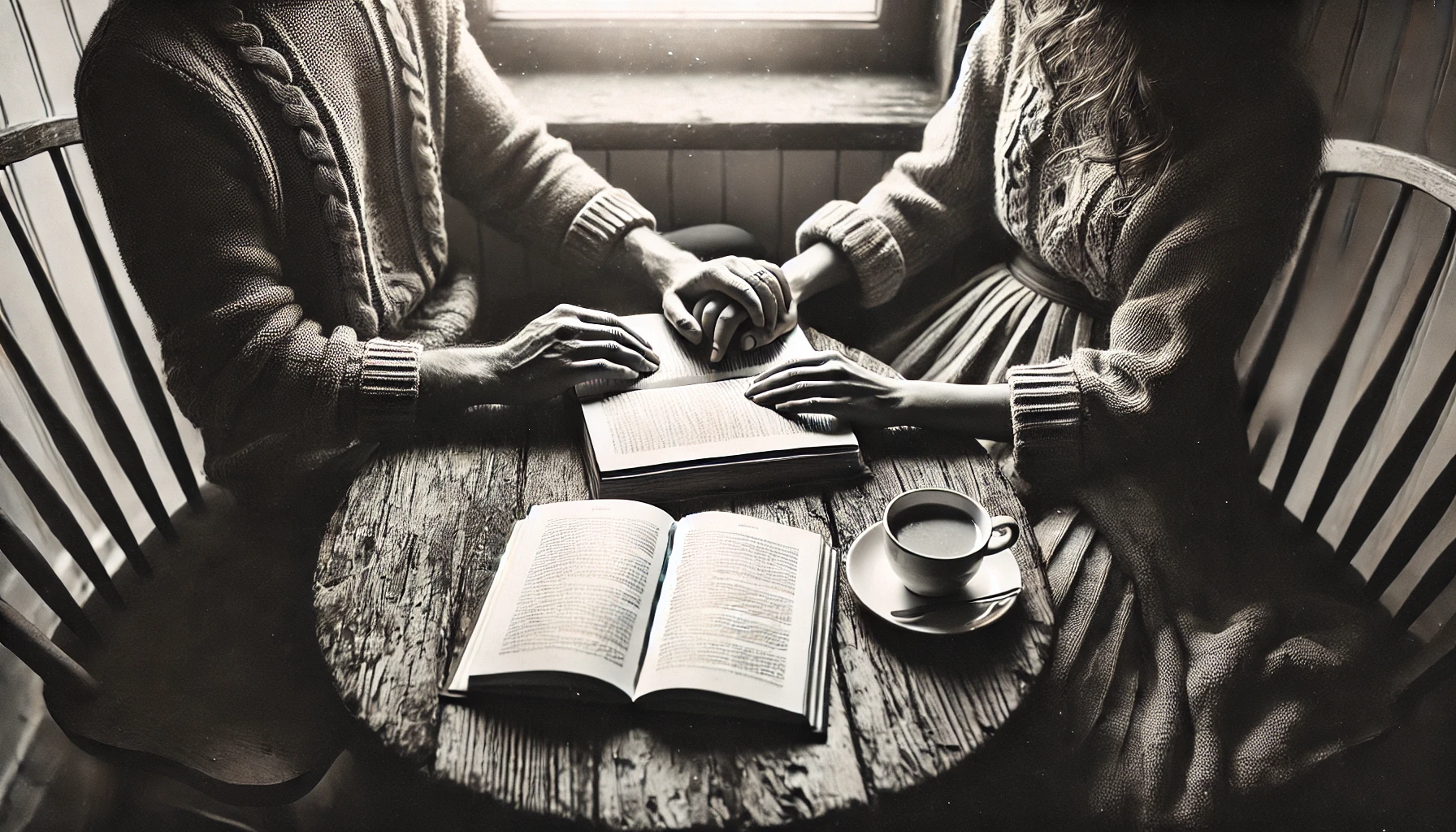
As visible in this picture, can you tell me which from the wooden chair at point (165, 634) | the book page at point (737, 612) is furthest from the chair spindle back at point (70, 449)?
the book page at point (737, 612)

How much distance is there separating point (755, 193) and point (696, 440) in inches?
24.4

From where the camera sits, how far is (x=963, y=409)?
942mm

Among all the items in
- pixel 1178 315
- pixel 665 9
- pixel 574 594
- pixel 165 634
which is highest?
pixel 665 9

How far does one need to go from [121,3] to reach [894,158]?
0.96m

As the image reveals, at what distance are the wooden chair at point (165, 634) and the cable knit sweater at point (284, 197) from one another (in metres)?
0.10

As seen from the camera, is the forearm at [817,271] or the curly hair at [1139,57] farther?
the forearm at [817,271]

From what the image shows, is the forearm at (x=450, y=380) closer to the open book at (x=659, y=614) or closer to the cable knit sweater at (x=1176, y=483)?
the open book at (x=659, y=614)

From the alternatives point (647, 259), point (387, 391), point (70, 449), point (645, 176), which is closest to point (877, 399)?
point (647, 259)

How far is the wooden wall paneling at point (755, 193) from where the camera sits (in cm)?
136

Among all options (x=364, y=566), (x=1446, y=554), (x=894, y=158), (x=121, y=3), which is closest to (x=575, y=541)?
(x=364, y=566)

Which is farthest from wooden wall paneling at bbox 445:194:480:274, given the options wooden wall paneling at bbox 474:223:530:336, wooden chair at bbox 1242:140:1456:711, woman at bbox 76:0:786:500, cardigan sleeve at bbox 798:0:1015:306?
wooden chair at bbox 1242:140:1456:711

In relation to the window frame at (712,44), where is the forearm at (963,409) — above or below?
below

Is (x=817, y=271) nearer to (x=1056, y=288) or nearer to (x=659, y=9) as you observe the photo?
(x=1056, y=288)

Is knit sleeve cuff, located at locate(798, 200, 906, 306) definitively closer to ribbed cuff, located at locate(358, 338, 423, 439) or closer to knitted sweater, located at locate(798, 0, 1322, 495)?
knitted sweater, located at locate(798, 0, 1322, 495)
